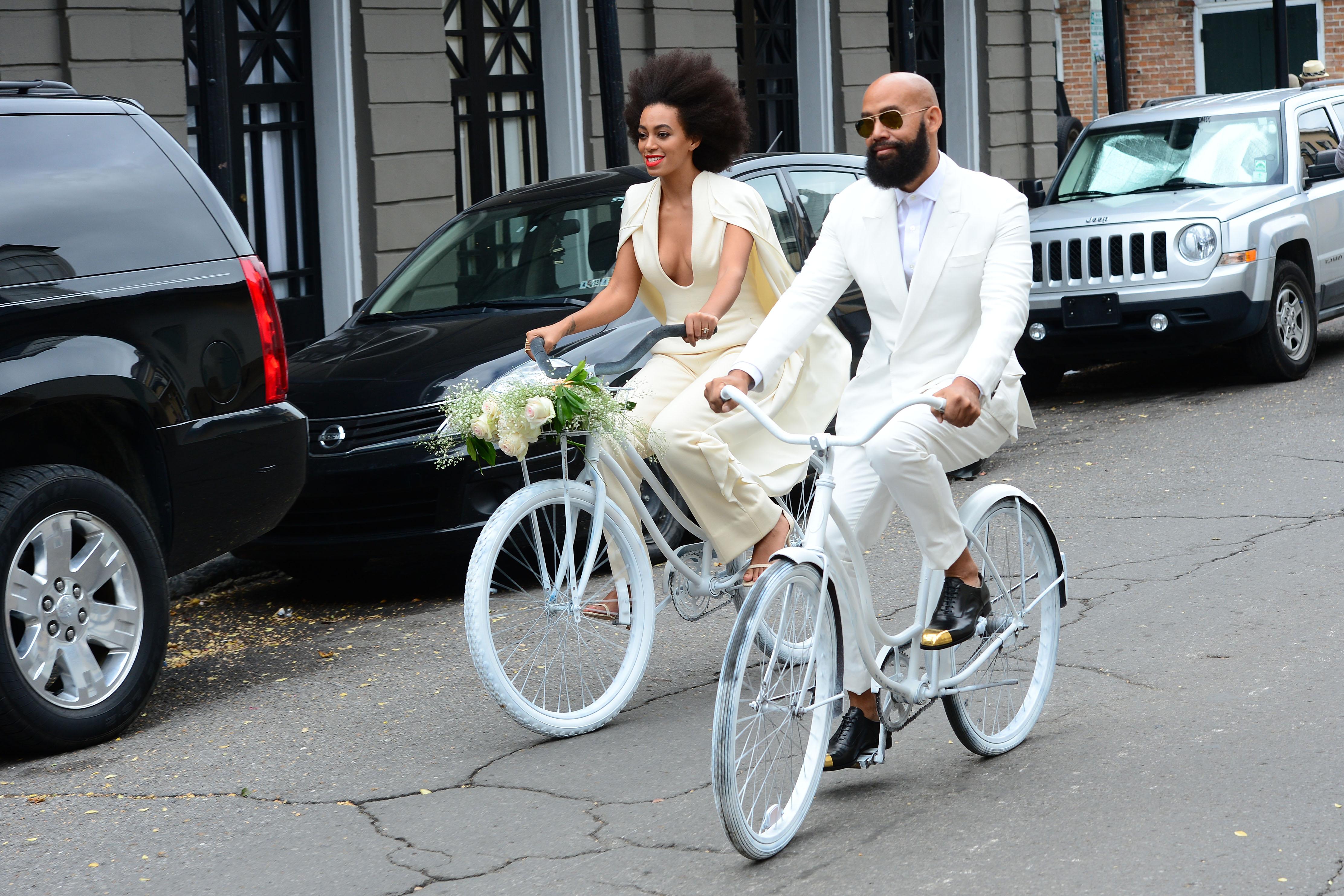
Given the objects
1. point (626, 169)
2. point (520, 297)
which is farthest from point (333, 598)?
point (626, 169)

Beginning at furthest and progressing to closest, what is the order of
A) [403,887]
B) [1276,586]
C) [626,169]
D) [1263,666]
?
[626,169]
[1276,586]
[1263,666]
[403,887]

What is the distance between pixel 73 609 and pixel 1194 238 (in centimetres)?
785

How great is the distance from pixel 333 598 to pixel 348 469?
2.68 ft

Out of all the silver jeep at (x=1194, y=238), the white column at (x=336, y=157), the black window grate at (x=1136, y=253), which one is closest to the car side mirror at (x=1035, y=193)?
the silver jeep at (x=1194, y=238)

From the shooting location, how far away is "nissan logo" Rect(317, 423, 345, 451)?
21.5 ft

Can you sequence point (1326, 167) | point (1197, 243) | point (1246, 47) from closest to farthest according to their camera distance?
point (1197, 243) → point (1326, 167) → point (1246, 47)

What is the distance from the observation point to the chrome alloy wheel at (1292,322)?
11.1 m

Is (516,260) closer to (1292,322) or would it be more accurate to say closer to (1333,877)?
(1333,877)

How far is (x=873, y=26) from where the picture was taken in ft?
62.0

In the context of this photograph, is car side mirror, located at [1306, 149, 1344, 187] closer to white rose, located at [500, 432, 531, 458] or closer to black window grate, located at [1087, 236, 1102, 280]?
black window grate, located at [1087, 236, 1102, 280]

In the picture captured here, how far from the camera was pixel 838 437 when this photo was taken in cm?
391

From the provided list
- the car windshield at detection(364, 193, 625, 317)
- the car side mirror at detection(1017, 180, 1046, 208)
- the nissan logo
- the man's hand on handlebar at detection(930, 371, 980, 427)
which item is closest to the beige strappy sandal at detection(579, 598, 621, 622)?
the man's hand on handlebar at detection(930, 371, 980, 427)

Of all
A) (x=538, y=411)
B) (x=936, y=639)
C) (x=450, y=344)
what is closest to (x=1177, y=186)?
(x=450, y=344)

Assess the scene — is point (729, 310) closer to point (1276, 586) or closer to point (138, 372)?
point (138, 372)
